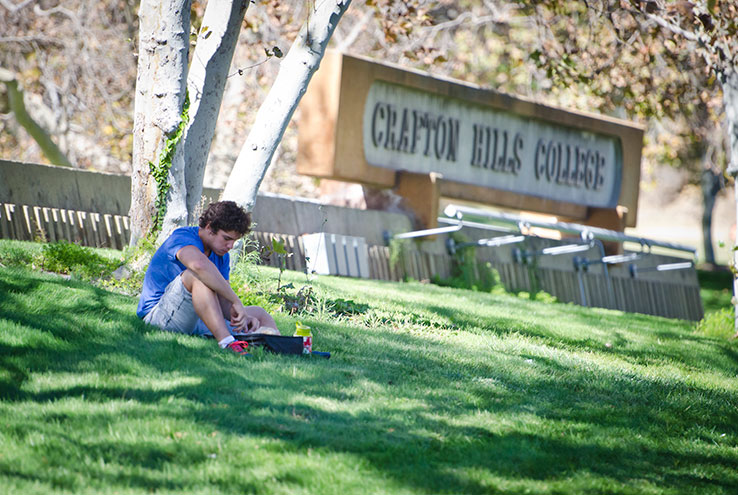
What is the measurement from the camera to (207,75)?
8.23 metres

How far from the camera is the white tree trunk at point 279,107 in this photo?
8352mm

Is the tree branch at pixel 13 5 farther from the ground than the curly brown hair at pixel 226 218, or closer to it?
farther from the ground

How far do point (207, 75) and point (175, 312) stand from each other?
8.89 ft

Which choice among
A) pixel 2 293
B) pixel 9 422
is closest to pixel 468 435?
pixel 9 422

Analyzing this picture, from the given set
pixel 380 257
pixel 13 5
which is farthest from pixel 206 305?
pixel 13 5

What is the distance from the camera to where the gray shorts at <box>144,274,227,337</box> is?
20.4 ft

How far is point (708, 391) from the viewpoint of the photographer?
6969 millimetres

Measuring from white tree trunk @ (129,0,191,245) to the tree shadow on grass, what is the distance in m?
1.56

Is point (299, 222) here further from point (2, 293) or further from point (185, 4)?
point (2, 293)

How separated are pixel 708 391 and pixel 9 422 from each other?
479 cm

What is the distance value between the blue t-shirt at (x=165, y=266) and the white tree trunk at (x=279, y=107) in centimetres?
186

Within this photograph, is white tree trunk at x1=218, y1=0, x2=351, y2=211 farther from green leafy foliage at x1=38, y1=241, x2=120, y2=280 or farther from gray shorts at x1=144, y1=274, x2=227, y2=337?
gray shorts at x1=144, y1=274, x2=227, y2=337

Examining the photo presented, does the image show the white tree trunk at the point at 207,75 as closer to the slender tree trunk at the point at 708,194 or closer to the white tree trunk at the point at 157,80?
the white tree trunk at the point at 157,80

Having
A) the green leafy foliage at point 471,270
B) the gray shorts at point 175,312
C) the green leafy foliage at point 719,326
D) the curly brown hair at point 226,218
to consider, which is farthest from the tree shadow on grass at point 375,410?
the green leafy foliage at point 471,270
